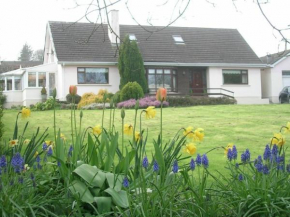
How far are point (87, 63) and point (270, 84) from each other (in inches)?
581

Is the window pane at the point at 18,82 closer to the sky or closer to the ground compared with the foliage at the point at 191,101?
closer to the sky

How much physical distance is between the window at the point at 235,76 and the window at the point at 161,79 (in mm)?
3889

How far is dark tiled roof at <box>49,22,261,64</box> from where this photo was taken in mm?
26922

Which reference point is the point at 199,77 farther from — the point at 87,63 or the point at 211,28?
the point at 87,63

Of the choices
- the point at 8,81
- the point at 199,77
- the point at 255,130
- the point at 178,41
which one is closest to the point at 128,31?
the point at 178,41

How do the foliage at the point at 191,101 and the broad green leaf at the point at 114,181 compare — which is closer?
the broad green leaf at the point at 114,181

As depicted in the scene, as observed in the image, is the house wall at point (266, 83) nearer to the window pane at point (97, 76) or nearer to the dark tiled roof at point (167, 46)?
the dark tiled roof at point (167, 46)

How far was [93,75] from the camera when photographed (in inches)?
1049

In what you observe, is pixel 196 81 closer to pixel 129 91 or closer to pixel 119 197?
pixel 129 91

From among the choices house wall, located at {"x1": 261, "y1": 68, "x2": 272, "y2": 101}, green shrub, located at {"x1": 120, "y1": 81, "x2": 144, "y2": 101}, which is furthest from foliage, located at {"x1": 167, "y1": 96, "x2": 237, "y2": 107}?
house wall, located at {"x1": 261, "y1": 68, "x2": 272, "y2": 101}

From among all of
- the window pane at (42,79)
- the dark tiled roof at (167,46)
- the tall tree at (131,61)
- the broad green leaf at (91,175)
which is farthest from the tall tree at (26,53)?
the broad green leaf at (91,175)

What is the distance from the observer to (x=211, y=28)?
32969 mm

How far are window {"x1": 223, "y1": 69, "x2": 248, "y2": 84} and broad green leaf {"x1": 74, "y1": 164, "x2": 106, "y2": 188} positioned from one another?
27.1 meters

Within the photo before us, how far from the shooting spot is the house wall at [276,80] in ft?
103
